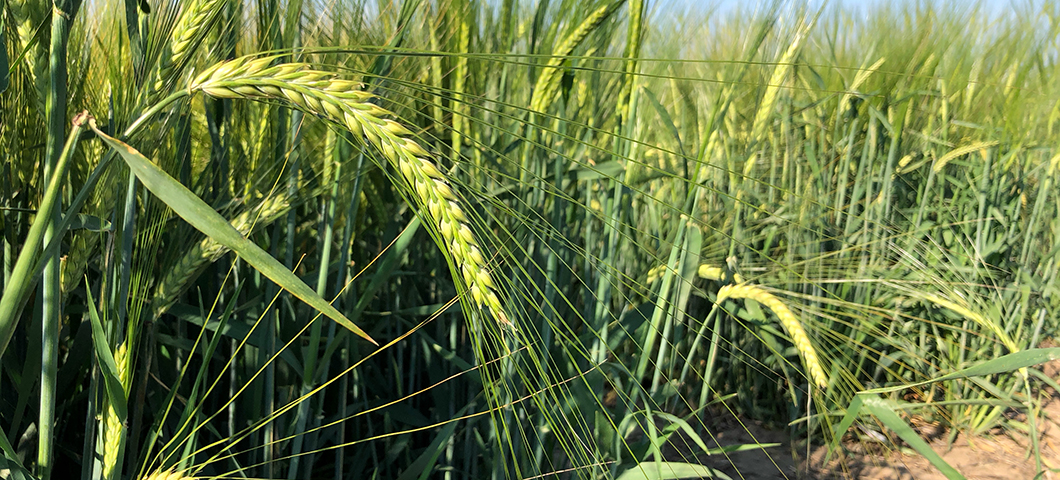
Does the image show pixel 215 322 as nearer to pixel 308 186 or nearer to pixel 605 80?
pixel 308 186

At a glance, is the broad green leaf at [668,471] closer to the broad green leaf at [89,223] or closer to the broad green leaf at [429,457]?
the broad green leaf at [429,457]

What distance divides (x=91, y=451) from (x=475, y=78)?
662 mm

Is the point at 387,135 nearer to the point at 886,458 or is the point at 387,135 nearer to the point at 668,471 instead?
the point at 668,471

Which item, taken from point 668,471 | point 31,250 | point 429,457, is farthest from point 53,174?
point 668,471

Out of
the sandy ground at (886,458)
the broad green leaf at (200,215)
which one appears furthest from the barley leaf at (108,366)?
the sandy ground at (886,458)

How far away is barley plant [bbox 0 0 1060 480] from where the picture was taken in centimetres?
44

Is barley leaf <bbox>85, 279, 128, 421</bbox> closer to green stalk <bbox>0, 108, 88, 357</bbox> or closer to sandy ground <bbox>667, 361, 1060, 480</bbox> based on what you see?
green stalk <bbox>0, 108, 88, 357</bbox>

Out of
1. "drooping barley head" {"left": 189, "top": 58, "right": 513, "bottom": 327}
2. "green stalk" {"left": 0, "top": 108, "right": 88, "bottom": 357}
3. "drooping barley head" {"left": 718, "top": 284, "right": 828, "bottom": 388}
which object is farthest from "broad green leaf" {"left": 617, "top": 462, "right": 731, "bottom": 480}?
"green stalk" {"left": 0, "top": 108, "right": 88, "bottom": 357}

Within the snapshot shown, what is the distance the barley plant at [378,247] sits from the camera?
0.44 meters

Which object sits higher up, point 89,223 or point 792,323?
point 89,223

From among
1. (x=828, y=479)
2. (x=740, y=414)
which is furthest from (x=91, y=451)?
(x=740, y=414)

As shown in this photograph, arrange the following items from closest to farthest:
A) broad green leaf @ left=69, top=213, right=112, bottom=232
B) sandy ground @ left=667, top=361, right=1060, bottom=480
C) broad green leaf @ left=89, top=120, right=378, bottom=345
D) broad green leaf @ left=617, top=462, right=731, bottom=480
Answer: broad green leaf @ left=89, top=120, right=378, bottom=345
broad green leaf @ left=69, top=213, right=112, bottom=232
broad green leaf @ left=617, top=462, right=731, bottom=480
sandy ground @ left=667, top=361, right=1060, bottom=480

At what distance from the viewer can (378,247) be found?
3.79 ft

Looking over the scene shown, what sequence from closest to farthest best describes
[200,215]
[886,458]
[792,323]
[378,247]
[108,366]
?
[200,215] → [108,366] → [792,323] → [378,247] → [886,458]
